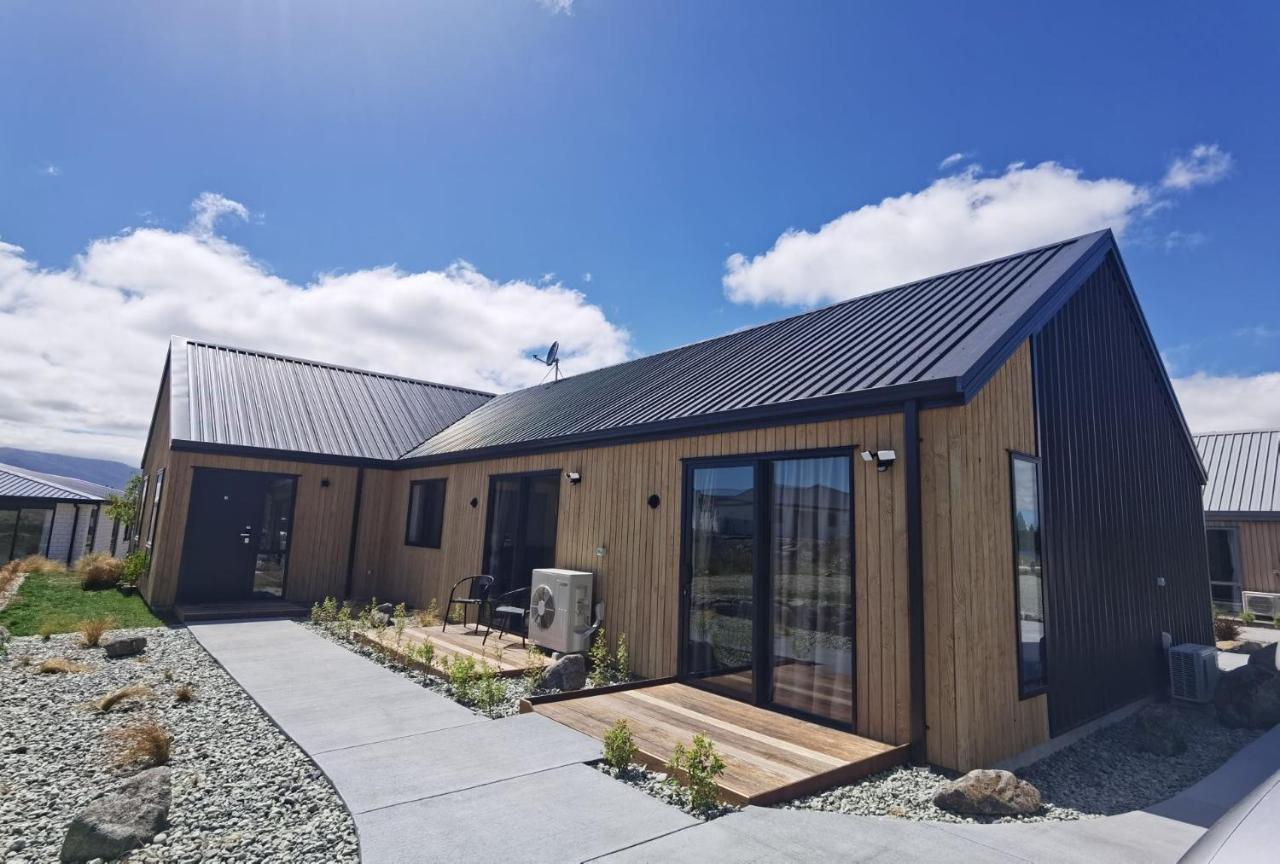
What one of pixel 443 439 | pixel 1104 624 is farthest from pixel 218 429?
pixel 1104 624

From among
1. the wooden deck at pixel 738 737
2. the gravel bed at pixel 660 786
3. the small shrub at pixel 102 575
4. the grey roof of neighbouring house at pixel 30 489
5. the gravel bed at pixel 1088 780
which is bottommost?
the gravel bed at pixel 1088 780

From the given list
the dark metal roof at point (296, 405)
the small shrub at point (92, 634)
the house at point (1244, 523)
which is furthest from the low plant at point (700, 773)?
the house at point (1244, 523)

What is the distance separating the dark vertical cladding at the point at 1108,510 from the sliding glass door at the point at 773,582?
1845mm

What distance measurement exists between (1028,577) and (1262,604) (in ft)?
43.2

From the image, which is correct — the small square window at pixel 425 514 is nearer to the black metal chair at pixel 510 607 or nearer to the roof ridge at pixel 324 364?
the black metal chair at pixel 510 607

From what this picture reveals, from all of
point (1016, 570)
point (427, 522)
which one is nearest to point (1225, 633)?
point (1016, 570)

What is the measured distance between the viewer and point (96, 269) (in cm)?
948

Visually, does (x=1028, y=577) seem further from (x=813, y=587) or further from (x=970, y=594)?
(x=813, y=587)

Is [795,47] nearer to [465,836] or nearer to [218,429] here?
[465,836]

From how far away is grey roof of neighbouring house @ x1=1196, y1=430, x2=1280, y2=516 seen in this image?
14.3m

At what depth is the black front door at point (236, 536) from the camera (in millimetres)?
10805

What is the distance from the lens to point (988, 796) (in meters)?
3.60

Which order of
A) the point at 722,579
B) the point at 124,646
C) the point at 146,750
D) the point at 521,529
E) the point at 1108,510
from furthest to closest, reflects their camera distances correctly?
the point at 521,529, the point at 124,646, the point at 1108,510, the point at 722,579, the point at 146,750

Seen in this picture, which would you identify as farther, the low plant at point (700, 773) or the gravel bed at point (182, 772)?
the low plant at point (700, 773)
